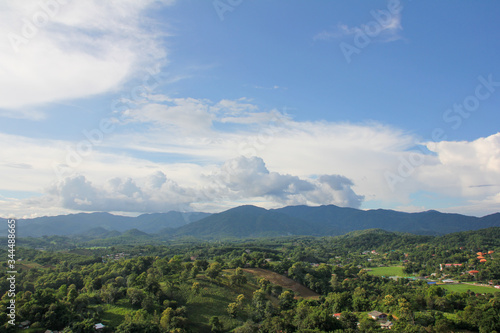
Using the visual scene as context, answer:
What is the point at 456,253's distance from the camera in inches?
4218

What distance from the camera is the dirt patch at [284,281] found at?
206ft

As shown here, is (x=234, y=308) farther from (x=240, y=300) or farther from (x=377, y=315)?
(x=377, y=315)

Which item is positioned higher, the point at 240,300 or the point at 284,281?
the point at 240,300

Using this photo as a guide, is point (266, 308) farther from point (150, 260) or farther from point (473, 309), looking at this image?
point (150, 260)

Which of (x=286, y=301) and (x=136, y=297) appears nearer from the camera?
(x=136, y=297)

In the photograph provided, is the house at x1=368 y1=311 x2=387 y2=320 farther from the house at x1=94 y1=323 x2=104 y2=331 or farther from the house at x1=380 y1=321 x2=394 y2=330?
the house at x1=94 y1=323 x2=104 y2=331

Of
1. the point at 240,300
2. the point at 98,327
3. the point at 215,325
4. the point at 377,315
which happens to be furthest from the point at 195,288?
the point at 377,315

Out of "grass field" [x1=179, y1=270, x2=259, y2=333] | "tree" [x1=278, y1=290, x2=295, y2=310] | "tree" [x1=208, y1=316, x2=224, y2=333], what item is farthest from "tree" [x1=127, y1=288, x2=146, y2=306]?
"tree" [x1=278, y1=290, x2=295, y2=310]

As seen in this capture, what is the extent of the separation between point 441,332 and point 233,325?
25672 mm

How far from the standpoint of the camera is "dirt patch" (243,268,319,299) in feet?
206

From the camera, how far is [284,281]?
6631 cm

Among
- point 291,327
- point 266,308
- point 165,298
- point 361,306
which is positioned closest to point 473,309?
point 361,306

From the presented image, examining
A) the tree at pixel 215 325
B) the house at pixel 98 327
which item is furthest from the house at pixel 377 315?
the house at pixel 98 327

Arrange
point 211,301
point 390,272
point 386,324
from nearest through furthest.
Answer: point 386,324
point 211,301
point 390,272
